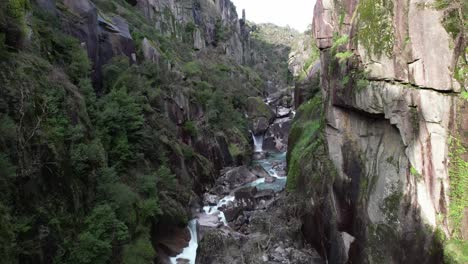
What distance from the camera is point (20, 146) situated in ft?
32.5

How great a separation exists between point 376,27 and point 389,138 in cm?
399

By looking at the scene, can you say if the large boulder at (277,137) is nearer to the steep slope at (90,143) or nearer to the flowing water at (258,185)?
the flowing water at (258,185)

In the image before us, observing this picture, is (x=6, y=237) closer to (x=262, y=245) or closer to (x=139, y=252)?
(x=139, y=252)

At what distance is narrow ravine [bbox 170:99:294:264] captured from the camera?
1925 centimetres

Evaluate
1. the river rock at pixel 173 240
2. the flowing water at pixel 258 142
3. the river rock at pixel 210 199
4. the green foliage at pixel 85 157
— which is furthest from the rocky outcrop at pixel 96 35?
the flowing water at pixel 258 142

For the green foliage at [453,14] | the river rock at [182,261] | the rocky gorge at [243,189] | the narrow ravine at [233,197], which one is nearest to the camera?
the green foliage at [453,14]

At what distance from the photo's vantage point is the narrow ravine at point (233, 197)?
19.3 m

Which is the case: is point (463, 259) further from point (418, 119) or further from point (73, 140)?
point (73, 140)

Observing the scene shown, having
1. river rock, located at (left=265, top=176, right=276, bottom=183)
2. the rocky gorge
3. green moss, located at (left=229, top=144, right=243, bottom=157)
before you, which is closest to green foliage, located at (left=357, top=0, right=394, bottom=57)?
the rocky gorge

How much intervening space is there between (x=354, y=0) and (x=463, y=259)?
33.2 ft

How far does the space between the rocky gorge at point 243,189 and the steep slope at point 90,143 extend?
68 mm

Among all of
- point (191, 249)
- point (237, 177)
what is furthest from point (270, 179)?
point (191, 249)

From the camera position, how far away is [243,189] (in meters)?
23.4

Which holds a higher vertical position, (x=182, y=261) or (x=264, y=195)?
(x=264, y=195)
